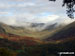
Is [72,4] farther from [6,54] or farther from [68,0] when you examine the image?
[6,54]

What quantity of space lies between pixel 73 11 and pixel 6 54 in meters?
94.9

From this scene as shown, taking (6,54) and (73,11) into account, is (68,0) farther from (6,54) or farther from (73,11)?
(6,54)

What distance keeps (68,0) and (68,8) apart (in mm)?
549

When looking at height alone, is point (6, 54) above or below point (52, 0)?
below

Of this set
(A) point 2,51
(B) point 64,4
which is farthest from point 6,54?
(B) point 64,4

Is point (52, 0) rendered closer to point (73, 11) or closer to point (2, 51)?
point (73, 11)

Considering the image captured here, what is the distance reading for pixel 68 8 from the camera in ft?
49.1

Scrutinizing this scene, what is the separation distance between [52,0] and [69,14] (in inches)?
58.3

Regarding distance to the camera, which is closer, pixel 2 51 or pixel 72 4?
pixel 72 4

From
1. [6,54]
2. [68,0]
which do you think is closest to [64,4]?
[68,0]

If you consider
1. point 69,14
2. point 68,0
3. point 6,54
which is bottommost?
point 6,54

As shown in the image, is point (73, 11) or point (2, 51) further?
point (2, 51)

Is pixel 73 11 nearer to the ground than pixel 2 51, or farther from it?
farther from it

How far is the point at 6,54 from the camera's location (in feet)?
351
